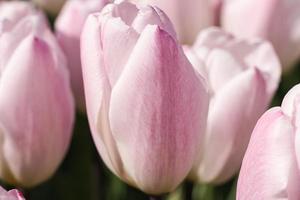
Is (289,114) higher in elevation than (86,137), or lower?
higher

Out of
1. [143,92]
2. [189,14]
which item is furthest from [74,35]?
[143,92]

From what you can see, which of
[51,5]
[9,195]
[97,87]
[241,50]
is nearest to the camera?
[9,195]

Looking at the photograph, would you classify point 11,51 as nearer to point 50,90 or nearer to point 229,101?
point 50,90

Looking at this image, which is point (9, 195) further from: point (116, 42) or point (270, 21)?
point (270, 21)

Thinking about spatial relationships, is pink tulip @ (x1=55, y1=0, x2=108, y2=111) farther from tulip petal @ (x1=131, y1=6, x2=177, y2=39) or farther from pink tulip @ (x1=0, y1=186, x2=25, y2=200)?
pink tulip @ (x1=0, y1=186, x2=25, y2=200)

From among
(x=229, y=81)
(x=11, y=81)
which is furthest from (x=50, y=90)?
(x=229, y=81)

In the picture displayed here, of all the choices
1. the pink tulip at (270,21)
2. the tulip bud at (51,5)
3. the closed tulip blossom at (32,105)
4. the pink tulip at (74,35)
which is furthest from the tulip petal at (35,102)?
the tulip bud at (51,5)

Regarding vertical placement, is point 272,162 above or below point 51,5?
above

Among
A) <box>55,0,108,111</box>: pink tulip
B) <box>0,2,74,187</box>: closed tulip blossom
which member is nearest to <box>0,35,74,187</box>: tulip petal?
<box>0,2,74,187</box>: closed tulip blossom
